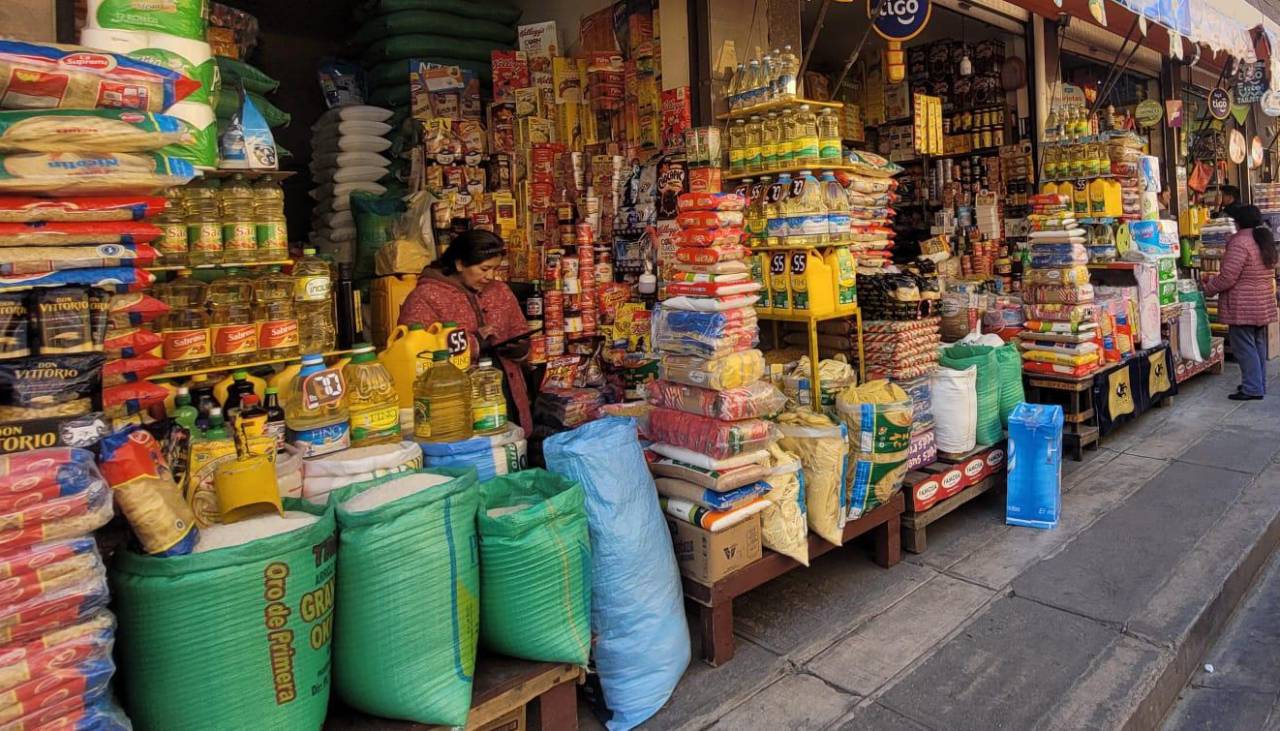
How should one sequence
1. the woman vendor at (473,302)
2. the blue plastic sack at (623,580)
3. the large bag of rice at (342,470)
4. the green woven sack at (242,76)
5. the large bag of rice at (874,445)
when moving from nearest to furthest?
the large bag of rice at (342,470) < the blue plastic sack at (623,580) < the large bag of rice at (874,445) < the green woven sack at (242,76) < the woman vendor at (473,302)

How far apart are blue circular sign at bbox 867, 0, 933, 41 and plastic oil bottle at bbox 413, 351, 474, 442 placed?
11.2ft

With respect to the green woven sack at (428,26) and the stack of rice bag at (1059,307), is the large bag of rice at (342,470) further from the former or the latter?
the stack of rice bag at (1059,307)

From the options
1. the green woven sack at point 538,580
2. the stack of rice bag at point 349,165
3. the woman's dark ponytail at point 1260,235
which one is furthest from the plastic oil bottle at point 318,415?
the woman's dark ponytail at point 1260,235

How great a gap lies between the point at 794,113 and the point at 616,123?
65.5 inches

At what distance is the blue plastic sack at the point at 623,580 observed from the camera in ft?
8.51

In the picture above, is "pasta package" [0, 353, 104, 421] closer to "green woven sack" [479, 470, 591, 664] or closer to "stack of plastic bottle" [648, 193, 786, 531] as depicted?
"green woven sack" [479, 470, 591, 664]

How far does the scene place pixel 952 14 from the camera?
7703mm

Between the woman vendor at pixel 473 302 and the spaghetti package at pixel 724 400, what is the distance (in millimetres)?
1135

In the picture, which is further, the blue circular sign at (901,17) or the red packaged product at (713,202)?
the blue circular sign at (901,17)

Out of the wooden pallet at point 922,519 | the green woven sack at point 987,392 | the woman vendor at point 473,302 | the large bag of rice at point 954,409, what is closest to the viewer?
the wooden pallet at point 922,519

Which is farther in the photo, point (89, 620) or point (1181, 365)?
point (1181, 365)

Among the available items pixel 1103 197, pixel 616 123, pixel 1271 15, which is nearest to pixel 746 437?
pixel 616 123

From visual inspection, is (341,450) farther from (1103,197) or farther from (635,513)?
(1103,197)

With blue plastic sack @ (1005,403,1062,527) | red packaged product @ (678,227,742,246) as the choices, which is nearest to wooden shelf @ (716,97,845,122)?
red packaged product @ (678,227,742,246)
